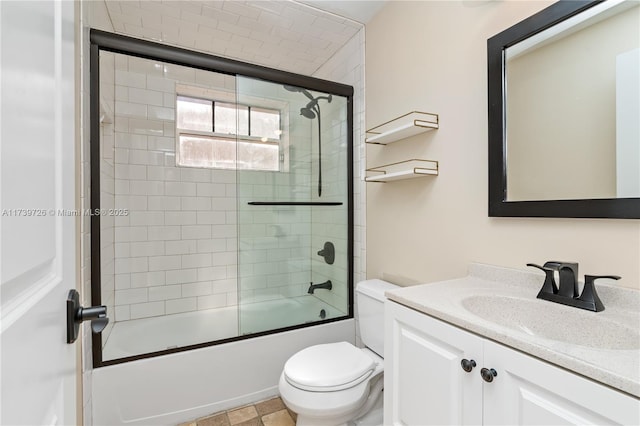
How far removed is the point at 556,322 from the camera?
3.22ft

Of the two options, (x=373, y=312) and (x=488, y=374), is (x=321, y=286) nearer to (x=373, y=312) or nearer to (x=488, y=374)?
(x=373, y=312)

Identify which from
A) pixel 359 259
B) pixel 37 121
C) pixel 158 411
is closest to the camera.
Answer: pixel 37 121

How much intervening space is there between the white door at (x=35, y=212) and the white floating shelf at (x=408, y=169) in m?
1.38

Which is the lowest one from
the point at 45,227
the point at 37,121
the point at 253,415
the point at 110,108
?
the point at 253,415

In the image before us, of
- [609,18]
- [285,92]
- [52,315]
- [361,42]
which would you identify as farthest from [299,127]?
[52,315]

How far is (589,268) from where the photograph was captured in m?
1.04

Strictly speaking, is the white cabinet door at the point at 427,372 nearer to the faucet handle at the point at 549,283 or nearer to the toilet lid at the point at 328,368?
the toilet lid at the point at 328,368

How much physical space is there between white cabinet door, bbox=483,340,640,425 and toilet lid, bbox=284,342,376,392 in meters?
0.70

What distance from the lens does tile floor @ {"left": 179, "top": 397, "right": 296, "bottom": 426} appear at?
1680 mm

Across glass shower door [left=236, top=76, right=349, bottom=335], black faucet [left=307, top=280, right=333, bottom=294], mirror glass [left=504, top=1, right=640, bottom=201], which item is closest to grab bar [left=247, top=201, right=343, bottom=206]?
glass shower door [left=236, top=76, right=349, bottom=335]

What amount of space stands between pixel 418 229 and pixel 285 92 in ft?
4.27

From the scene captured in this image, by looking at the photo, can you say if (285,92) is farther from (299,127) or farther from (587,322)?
(587,322)

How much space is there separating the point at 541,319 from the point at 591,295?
164 mm

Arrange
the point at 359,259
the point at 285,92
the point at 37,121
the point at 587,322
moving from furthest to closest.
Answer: the point at 359,259 < the point at 285,92 < the point at 587,322 < the point at 37,121
